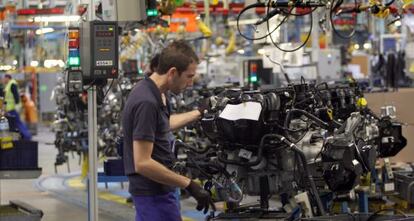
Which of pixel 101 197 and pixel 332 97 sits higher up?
pixel 332 97

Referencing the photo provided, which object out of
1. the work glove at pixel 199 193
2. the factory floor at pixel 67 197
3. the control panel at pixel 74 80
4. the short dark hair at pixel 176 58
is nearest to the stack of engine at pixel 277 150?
the work glove at pixel 199 193

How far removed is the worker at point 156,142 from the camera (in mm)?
5074

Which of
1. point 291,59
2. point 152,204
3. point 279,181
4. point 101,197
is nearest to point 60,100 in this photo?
point 101,197

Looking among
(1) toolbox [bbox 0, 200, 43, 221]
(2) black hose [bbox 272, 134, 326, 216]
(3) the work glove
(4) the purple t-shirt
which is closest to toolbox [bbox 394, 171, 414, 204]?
(2) black hose [bbox 272, 134, 326, 216]

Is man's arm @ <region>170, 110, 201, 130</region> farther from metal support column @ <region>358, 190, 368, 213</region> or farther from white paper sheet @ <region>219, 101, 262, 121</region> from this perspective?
metal support column @ <region>358, 190, 368, 213</region>

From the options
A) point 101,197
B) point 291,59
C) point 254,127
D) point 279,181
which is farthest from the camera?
point 291,59

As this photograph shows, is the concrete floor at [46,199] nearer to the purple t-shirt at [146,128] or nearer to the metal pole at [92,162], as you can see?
the metal pole at [92,162]

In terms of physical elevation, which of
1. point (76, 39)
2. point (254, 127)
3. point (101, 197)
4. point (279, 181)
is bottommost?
point (101, 197)

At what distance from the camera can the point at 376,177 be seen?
973 cm

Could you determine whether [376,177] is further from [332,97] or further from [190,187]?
[190,187]

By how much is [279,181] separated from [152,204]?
7.24 ft

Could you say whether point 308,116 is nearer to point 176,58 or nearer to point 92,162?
point 176,58

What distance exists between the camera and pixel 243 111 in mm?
6727

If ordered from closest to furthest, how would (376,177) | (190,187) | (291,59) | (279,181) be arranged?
(190,187) < (279,181) < (376,177) < (291,59)
